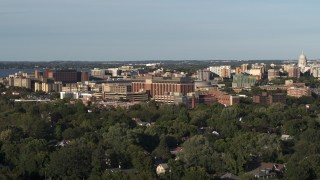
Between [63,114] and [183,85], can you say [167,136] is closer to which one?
[63,114]

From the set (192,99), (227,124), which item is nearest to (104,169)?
(227,124)

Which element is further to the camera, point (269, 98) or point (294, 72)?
point (294, 72)

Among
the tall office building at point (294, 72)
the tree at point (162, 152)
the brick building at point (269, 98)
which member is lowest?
the brick building at point (269, 98)

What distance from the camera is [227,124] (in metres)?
31.5

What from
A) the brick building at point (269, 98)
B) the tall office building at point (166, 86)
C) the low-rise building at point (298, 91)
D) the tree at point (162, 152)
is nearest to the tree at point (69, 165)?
the tree at point (162, 152)

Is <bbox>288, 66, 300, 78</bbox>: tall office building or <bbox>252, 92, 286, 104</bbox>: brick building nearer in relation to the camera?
<bbox>252, 92, 286, 104</bbox>: brick building

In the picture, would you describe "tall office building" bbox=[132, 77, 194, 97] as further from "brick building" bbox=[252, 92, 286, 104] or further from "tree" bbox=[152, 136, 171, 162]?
"tree" bbox=[152, 136, 171, 162]

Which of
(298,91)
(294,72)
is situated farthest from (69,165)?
(294,72)

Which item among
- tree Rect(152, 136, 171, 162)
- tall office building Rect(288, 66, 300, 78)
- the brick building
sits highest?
tall office building Rect(288, 66, 300, 78)

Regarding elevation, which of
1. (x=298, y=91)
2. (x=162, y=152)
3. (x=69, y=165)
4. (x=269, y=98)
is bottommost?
(x=269, y=98)

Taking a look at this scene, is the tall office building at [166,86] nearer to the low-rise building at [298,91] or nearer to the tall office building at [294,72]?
the low-rise building at [298,91]

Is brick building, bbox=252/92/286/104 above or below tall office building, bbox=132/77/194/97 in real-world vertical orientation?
below

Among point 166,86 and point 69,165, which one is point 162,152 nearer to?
point 69,165

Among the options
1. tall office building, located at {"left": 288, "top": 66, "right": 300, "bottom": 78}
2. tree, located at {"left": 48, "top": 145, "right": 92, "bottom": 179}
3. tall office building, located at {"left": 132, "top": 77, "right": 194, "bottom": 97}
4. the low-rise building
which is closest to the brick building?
the low-rise building
